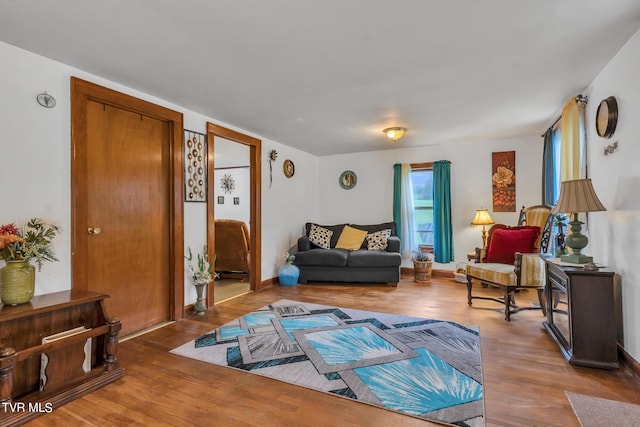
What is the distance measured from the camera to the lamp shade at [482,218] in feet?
15.5

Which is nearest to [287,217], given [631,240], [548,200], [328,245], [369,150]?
[328,245]

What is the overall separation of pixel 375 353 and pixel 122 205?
2.51 metres

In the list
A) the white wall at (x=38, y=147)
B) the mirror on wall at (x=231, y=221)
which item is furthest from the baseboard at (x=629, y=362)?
the white wall at (x=38, y=147)

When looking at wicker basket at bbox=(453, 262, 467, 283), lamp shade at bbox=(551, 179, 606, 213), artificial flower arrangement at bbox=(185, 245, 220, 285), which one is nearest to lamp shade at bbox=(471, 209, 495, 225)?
wicker basket at bbox=(453, 262, 467, 283)

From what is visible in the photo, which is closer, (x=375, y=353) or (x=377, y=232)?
(x=375, y=353)

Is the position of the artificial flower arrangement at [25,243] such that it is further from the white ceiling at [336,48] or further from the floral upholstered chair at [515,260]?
the floral upholstered chair at [515,260]

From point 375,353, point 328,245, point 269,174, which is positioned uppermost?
point 269,174

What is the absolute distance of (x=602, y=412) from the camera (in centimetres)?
167

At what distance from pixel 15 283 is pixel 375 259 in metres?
3.86

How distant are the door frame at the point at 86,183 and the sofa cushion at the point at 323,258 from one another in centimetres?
200

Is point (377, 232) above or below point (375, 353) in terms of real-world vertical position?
above

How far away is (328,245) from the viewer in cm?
530

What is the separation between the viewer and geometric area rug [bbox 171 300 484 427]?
5.91 feet

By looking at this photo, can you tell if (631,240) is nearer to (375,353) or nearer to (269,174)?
(375,353)
